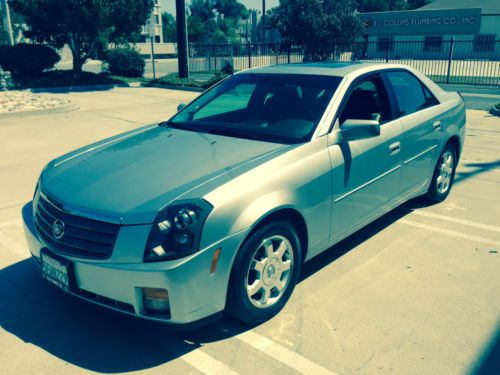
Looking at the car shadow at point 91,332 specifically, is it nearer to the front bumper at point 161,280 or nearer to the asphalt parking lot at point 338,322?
the asphalt parking lot at point 338,322

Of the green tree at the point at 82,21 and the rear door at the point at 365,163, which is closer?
the rear door at the point at 365,163

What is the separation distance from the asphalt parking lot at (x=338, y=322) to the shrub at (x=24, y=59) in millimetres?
18935

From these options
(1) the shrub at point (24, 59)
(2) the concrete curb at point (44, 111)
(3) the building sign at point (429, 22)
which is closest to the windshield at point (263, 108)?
(2) the concrete curb at point (44, 111)

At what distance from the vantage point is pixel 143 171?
3502mm

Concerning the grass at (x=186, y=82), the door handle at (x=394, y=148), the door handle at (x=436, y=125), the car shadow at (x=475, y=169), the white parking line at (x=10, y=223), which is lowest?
the white parking line at (x=10, y=223)

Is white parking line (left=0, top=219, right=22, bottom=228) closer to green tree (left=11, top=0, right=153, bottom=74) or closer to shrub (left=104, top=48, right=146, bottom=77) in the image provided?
green tree (left=11, top=0, right=153, bottom=74)

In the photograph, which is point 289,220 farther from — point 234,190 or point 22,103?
point 22,103

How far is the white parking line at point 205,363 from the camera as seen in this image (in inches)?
Answer: 117

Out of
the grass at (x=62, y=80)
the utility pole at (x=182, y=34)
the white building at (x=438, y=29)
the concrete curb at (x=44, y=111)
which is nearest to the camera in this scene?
the concrete curb at (x=44, y=111)

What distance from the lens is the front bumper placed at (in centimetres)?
280

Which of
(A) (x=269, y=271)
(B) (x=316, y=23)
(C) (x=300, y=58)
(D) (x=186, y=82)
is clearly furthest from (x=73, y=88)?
(A) (x=269, y=271)

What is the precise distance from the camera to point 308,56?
1073 inches

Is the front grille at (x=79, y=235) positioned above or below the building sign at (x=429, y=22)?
below

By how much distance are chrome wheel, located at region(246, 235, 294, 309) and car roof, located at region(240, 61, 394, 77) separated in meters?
1.74
